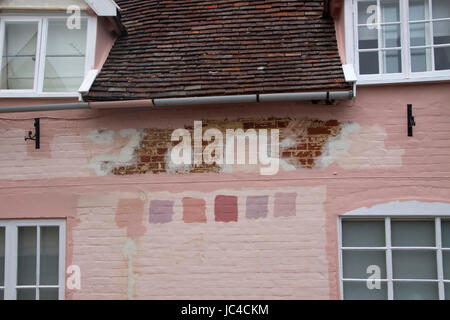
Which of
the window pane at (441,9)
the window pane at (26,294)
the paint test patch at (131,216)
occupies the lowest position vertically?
the window pane at (26,294)

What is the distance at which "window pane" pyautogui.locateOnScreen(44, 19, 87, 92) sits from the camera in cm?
869

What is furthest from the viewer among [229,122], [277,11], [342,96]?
[277,11]

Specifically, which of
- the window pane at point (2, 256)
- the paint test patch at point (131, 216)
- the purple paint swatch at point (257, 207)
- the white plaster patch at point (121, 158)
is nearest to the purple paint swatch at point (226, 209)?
the purple paint swatch at point (257, 207)

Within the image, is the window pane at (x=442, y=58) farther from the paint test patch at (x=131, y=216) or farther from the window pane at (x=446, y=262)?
the paint test patch at (x=131, y=216)

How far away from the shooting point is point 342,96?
771 centimetres

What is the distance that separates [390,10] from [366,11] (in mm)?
338

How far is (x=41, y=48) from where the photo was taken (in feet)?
28.5

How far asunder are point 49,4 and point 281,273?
17.5 feet

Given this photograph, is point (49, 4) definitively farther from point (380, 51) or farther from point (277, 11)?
point (380, 51)

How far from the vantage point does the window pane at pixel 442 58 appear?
313 inches

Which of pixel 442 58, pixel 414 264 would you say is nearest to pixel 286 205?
pixel 414 264

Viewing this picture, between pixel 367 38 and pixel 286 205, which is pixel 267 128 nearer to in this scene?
pixel 286 205

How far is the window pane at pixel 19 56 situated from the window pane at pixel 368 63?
4.92 meters
